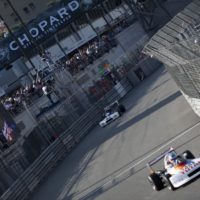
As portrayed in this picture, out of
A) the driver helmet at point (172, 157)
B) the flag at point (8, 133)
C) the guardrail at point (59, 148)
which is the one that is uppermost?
the flag at point (8, 133)

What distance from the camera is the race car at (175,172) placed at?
1391 centimetres

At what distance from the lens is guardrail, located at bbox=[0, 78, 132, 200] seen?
77.8 ft

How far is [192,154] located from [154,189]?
1122 mm

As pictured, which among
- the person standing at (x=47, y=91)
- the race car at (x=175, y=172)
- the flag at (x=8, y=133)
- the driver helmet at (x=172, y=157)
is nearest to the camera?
the race car at (x=175, y=172)

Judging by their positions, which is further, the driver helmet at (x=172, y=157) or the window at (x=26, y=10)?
the window at (x=26, y=10)

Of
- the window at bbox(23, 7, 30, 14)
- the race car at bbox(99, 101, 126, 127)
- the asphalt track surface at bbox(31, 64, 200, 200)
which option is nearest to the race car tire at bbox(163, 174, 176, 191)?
the asphalt track surface at bbox(31, 64, 200, 200)

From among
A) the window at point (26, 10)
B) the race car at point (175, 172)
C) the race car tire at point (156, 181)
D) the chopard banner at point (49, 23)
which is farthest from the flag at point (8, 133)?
the window at point (26, 10)

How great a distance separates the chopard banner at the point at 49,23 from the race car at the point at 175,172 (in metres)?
33.5

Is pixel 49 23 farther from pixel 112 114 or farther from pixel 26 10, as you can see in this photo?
pixel 26 10

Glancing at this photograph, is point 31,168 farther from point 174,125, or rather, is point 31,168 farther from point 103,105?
point 103,105

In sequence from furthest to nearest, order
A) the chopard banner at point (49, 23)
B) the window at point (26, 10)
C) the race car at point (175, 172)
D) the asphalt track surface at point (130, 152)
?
the window at point (26, 10) < the chopard banner at point (49, 23) < the asphalt track surface at point (130, 152) < the race car at point (175, 172)

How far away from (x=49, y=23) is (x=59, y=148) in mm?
21563

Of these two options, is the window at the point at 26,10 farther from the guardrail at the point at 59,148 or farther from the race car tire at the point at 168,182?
the race car tire at the point at 168,182

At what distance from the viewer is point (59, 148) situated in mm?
29000
